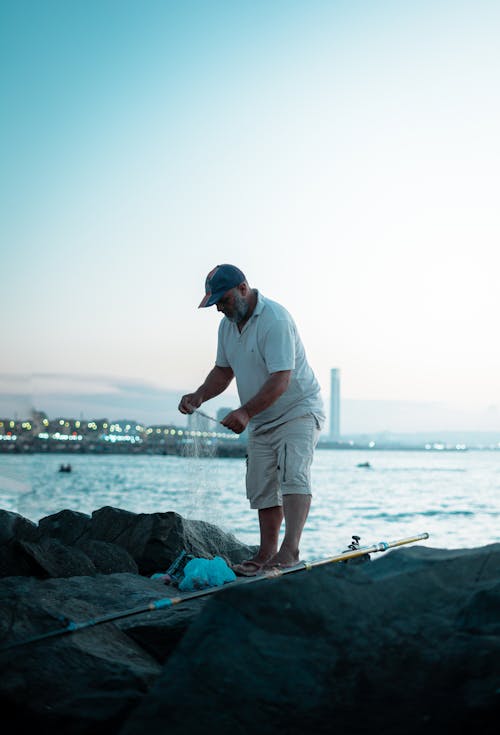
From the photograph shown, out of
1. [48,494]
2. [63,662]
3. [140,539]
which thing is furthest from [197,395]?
[48,494]

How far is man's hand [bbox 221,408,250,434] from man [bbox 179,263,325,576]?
1.8 inches

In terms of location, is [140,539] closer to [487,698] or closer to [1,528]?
[1,528]

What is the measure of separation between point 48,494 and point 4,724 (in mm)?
53448

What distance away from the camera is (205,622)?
283cm

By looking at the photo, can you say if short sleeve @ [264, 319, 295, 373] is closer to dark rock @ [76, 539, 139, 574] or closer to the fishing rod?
the fishing rod

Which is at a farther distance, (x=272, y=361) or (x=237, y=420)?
(x=272, y=361)

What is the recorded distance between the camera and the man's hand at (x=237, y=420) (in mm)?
4859

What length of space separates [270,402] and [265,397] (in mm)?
→ 45

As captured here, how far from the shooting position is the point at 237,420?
4922mm

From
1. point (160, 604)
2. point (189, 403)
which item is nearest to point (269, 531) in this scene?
point (189, 403)

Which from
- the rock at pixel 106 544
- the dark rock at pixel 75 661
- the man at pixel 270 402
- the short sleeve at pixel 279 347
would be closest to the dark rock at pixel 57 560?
the rock at pixel 106 544

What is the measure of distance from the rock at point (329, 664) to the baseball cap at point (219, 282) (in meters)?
2.56

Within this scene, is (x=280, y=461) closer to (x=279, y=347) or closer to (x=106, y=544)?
(x=279, y=347)

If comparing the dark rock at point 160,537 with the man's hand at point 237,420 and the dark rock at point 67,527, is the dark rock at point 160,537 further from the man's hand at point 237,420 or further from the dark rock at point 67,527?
the man's hand at point 237,420
